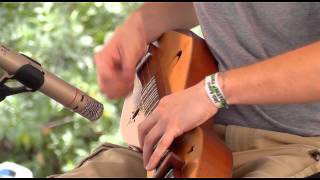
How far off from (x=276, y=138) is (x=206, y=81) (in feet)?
0.67

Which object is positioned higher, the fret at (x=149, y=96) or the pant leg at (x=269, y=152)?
the fret at (x=149, y=96)

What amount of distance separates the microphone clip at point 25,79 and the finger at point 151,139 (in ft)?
0.63

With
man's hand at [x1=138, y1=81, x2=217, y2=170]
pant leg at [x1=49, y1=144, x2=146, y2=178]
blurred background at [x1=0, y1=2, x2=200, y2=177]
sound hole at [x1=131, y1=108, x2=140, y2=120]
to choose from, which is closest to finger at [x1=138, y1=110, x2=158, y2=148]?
man's hand at [x1=138, y1=81, x2=217, y2=170]

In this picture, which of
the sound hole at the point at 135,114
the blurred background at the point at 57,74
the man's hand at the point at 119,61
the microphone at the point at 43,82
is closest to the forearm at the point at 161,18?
the man's hand at the point at 119,61

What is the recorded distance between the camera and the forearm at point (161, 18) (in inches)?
48.3

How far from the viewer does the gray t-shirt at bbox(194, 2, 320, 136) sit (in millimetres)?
1001

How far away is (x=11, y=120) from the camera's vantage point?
7.22 ft

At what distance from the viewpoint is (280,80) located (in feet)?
2.88

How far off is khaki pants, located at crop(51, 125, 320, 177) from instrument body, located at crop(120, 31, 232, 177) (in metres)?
0.07

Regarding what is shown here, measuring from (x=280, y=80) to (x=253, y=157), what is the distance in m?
0.20

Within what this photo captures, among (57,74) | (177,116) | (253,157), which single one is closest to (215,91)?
(177,116)

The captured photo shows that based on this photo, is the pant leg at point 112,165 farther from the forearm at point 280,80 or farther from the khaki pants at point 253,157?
the forearm at point 280,80

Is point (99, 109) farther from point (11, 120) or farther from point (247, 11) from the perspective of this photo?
point (11, 120)

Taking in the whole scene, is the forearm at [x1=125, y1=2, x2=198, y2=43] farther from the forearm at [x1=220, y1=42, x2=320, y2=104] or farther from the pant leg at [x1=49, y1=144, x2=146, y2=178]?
the forearm at [x1=220, y1=42, x2=320, y2=104]
